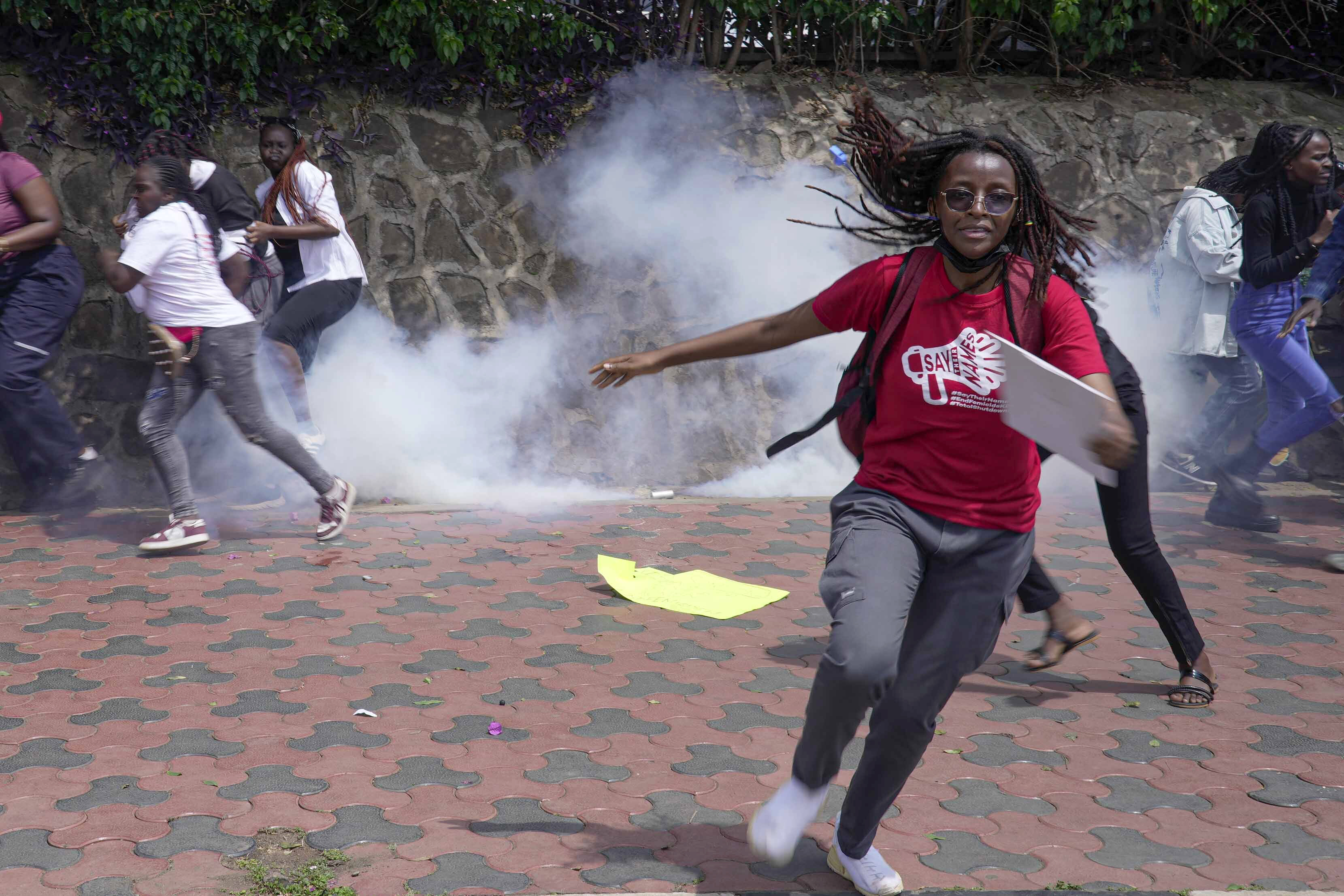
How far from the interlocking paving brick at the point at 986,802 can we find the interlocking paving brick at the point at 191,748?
6.73 ft

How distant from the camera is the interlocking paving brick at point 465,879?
2750 millimetres

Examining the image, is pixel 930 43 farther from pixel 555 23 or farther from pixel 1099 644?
pixel 1099 644

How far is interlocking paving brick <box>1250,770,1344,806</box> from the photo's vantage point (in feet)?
10.9

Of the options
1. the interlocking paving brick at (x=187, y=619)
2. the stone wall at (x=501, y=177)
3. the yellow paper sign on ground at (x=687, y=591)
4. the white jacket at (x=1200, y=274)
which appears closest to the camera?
the interlocking paving brick at (x=187, y=619)

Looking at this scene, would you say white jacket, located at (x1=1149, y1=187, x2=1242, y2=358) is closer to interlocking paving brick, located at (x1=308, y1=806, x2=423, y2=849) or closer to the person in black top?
the person in black top

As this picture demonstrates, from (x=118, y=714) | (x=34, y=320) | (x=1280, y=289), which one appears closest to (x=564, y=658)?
(x=118, y=714)

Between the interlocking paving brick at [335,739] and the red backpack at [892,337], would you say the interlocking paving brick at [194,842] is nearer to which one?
the interlocking paving brick at [335,739]

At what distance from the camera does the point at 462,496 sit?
23.7 feet

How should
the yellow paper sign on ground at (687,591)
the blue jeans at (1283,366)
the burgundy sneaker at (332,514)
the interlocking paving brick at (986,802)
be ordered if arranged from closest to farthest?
the interlocking paving brick at (986,802), the yellow paper sign on ground at (687,591), the burgundy sneaker at (332,514), the blue jeans at (1283,366)

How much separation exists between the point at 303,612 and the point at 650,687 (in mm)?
1629

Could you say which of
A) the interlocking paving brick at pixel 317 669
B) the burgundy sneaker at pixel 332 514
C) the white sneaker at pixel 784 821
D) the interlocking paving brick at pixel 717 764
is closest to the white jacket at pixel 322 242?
the burgundy sneaker at pixel 332 514

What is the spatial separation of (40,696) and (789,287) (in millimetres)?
5333

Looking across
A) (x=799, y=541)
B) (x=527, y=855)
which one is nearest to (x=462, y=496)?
(x=799, y=541)

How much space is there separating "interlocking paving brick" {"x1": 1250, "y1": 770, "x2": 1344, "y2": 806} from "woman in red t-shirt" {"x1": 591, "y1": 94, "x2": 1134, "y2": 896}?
3.96 ft
